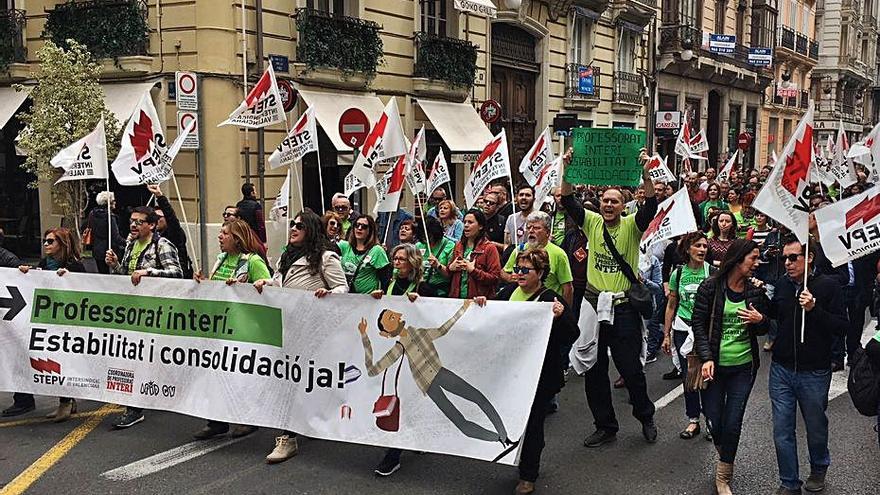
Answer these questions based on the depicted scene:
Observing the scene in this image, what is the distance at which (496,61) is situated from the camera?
70.2 ft

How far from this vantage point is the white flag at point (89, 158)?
7.85 meters

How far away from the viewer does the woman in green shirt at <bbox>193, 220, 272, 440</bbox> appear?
6164 mm

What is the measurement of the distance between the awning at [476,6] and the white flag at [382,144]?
7.87m

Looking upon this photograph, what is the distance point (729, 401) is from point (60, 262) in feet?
17.0

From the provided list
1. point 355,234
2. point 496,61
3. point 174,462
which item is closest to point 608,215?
point 355,234

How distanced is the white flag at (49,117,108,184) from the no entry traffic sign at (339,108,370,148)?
4213 millimetres

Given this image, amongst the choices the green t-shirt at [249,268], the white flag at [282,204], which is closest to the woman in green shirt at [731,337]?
the green t-shirt at [249,268]

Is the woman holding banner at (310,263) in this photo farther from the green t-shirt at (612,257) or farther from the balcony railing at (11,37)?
the balcony railing at (11,37)

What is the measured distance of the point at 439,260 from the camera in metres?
7.16

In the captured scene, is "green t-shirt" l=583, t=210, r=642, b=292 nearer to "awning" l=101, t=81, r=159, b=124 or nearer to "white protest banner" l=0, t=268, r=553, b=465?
"white protest banner" l=0, t=268, r=553, b=465

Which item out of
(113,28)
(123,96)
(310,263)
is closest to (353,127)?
(123,96)

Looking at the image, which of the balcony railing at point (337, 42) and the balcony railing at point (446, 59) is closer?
the balcony railing at point (337, 42)

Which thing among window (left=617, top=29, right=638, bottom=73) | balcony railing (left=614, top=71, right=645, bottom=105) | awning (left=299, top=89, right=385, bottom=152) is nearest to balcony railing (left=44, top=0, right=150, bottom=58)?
awning (left=299, top=89, right=385, bottom=152)

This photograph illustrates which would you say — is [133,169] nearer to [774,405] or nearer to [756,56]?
[774,405]
